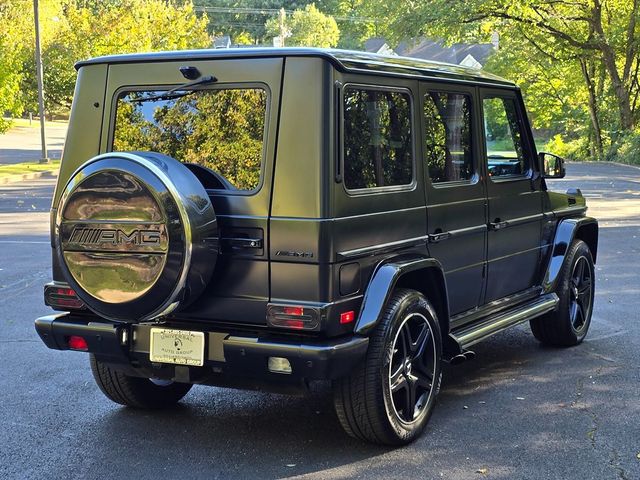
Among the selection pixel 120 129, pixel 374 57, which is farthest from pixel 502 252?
pixel 120 129

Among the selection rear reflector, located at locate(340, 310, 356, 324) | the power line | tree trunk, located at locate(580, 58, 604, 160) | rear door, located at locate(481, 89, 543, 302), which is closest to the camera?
rear reflector, located at locate(340, 310, 356, 324)

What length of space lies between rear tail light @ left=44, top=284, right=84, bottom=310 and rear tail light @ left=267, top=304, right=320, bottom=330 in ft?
3.64

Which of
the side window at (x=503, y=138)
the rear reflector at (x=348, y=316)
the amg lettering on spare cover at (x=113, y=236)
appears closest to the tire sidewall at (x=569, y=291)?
the side window at (x=503, y=138)

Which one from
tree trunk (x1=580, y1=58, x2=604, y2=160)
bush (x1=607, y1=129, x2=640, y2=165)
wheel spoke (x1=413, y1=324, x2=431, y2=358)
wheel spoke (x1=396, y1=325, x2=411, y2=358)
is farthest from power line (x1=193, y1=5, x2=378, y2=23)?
wheel spoke (x1=396, y1=325, x2=411, y2=358)

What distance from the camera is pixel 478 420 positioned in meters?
5.07

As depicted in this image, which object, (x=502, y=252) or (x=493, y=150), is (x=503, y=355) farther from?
(x=493, y=150)

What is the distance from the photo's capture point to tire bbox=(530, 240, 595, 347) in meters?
6.64

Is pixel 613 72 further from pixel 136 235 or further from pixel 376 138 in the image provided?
pixel 136 235

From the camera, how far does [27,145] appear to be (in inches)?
1539

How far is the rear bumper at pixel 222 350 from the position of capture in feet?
13.5

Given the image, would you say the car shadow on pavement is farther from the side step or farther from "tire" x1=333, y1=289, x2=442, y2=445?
the side step

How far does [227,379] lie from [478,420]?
154 centimetres

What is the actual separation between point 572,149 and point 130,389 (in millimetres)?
40418

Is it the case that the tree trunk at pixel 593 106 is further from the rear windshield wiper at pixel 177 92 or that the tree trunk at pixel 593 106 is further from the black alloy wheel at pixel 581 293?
the rear windshield wiper at pixel 177 92
